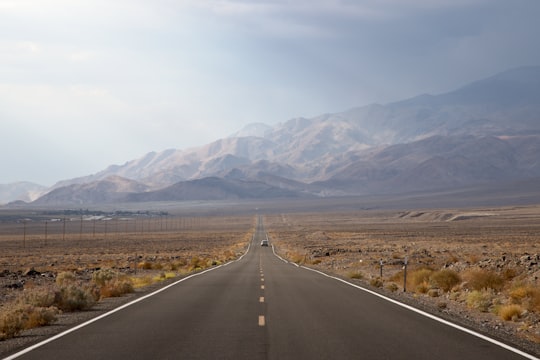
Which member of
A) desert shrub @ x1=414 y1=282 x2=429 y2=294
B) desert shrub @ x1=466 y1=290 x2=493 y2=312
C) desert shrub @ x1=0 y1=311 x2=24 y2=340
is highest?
desert shrub @ x1=0 y1=311 x2=24 y2=340

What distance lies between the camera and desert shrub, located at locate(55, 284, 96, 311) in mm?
18266

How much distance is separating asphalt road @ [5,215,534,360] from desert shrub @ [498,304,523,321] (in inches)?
88.0

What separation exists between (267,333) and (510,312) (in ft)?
23.2

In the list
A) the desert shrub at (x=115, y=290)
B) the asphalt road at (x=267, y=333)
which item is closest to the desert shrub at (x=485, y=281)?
the asphalt road at (x=267, y=333)

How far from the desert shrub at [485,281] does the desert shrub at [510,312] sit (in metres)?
5.19

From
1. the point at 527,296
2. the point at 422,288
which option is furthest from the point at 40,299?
the point at 527,296

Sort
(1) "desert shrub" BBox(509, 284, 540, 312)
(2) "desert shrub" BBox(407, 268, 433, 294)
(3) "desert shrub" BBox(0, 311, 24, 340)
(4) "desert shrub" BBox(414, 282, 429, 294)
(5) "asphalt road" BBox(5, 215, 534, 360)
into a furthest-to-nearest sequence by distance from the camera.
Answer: (2) "desert shrub" BBox(407, 268, 433, 294) → (4) "desert shrub" BBox(414, 282, 429, 294) → (1) "desert shrub" BBox(509, 284, 540, 312) → (3) "desert shrub" BBox(0, 311, 24, 340) → (5) "asphalt road" BBox(5, 215, 534, 360)

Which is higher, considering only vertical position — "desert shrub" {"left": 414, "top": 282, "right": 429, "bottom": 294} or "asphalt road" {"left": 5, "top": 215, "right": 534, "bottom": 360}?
"asphalt road" {"left": 5, "top": 215, "right": 534, "bottom": 360}

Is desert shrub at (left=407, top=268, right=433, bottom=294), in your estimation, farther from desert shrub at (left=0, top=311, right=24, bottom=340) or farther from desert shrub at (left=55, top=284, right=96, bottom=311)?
desert shrub at (left=0, top=311, right=24, bottom=340)

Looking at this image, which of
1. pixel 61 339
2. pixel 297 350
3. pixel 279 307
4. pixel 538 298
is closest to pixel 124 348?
pixel 61 339

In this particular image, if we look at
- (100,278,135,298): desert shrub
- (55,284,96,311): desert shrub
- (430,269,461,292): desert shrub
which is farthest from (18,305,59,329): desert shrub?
(430,269,461,292): desert shrub

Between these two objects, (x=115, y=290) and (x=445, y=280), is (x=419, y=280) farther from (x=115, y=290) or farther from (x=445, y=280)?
(x=115, y=290)

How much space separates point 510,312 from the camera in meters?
16.8

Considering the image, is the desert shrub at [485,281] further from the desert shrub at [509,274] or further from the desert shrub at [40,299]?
the desert shrub at [40,299]
